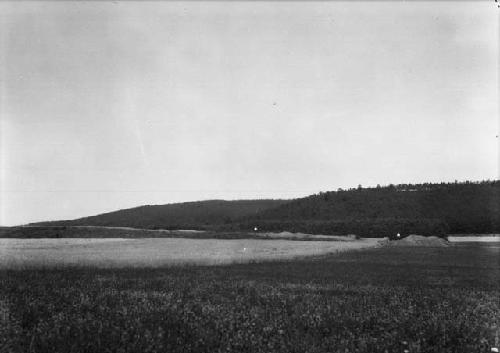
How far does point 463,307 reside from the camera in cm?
1159

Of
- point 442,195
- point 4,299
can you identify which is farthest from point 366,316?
point 442,195

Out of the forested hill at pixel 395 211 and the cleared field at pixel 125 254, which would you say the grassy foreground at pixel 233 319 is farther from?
the forested hill at pixel 395 211

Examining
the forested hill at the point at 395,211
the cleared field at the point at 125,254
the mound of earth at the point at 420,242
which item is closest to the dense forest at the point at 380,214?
the forested hill at the point at 395,211

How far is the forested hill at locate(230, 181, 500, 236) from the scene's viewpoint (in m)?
127

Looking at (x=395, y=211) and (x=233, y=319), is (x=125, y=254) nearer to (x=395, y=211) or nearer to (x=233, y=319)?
(x=233, y=319)

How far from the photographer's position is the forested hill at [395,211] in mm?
126625

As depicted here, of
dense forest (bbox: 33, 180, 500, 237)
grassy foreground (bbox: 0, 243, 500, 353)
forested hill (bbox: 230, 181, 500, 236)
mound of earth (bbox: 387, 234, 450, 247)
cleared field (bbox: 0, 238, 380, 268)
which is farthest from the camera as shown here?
dense forest (bbox: 33, 180, 500, 237)

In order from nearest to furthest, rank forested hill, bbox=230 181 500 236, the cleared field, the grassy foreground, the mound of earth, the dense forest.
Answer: the grassy foreground, the cleared field, the mound of earth, forested hill, bbox=230 181 500 236, the dense forest

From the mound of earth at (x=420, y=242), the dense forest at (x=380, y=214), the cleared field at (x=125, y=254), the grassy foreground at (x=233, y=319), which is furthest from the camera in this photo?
the dense forest at (x=380, y=214)

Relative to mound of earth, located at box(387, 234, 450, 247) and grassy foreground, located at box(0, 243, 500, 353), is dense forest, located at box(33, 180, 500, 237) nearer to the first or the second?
mound of earth, located at box(387, 234, 450, 247)

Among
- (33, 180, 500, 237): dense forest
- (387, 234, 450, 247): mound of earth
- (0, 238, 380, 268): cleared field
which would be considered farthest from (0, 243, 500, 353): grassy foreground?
(33, 180, 500, 237): dense forest

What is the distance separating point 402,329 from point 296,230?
121m

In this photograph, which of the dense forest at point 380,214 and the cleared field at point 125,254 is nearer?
the cleared field at point 125,254

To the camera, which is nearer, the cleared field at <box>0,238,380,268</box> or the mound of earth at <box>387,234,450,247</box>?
the cleared field at <box>0,238,380,268</box>
